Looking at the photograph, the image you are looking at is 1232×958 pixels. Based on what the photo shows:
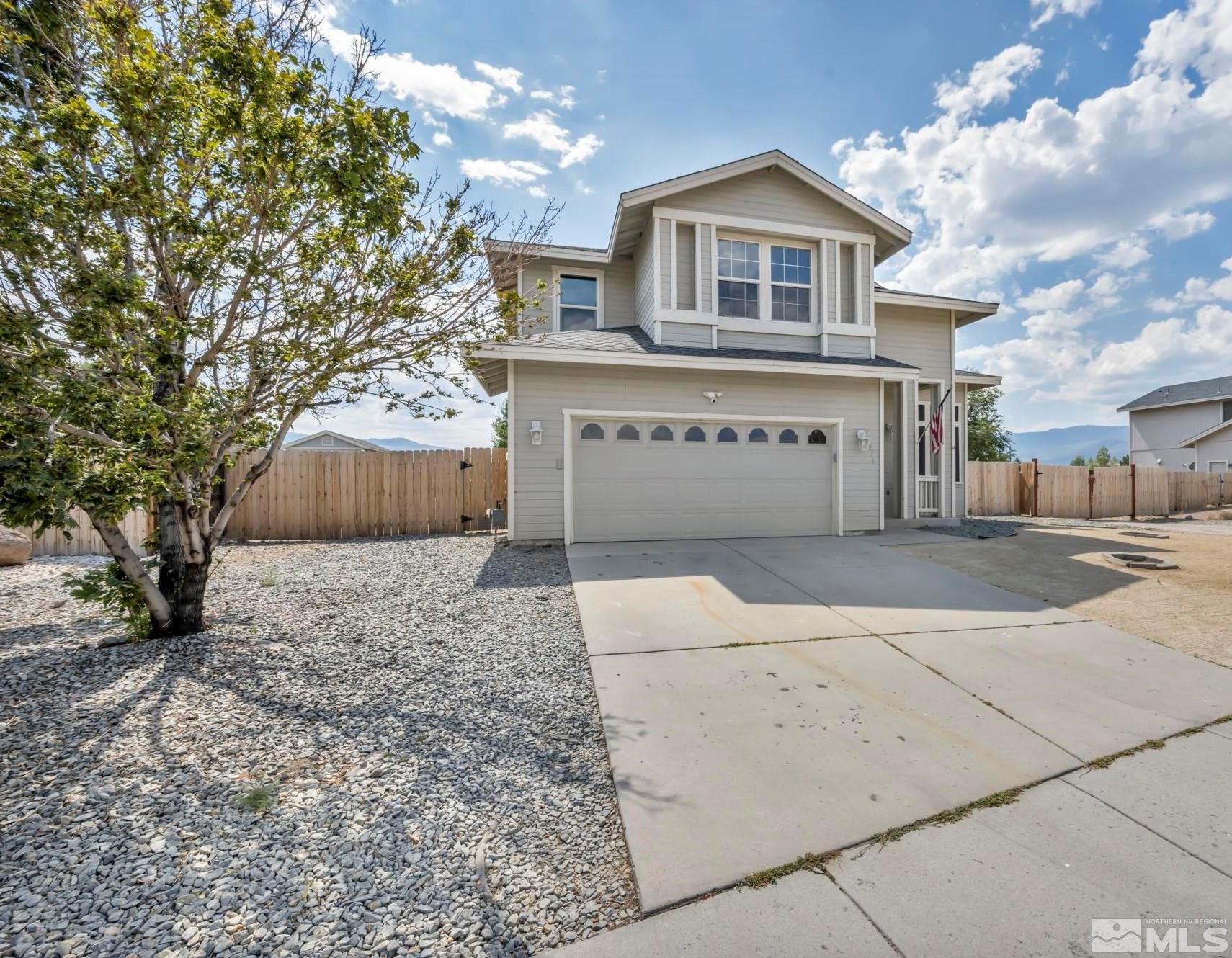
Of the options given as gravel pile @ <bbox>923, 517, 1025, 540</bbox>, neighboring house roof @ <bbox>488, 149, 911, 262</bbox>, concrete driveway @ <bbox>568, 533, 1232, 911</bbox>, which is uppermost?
neighboring house roof @ <bbox>488, 149, 911, 262</bbox>

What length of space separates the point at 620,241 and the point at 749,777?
383 inches

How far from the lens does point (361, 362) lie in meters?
4.73

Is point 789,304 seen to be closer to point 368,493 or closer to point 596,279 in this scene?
point 596,279

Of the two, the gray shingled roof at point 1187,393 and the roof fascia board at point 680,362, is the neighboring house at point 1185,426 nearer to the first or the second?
the gray shingled roof at point 1187,393

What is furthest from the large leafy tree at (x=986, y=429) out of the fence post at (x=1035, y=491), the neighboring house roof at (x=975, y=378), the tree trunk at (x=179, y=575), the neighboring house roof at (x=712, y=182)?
the tree trunk at (x=179, y=575)

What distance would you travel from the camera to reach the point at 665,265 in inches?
350

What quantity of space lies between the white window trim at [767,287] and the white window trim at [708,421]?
175cm

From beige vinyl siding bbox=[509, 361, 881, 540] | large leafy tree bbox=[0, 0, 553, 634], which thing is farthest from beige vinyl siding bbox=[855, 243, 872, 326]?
large leafy tree bbox=[0, 0, 553, 634]

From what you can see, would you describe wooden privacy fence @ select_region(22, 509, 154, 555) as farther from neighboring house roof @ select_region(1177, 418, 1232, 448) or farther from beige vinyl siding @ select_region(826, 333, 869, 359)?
neighboring house roof @ select_region(1177, 418, 1232, 448)

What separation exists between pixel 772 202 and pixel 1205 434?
27.9 meters

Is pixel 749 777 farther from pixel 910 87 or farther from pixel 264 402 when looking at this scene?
pixel 910 87

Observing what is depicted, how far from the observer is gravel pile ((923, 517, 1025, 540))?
932 cm

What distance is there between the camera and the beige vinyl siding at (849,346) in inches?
370

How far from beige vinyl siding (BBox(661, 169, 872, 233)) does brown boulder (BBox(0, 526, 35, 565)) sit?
10892 millimetres
